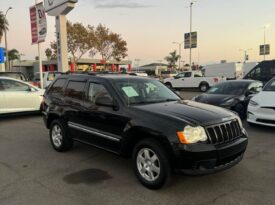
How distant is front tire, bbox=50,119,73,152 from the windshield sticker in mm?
1801

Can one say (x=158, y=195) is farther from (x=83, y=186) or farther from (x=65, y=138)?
(x=65, y=138)

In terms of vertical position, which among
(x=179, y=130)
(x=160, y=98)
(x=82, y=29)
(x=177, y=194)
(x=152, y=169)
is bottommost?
(x=177, y=194)

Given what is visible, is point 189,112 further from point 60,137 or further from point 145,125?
point 60,137

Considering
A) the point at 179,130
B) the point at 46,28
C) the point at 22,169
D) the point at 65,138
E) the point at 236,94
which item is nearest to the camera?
the point at 179,130

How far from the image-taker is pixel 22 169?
525 cm

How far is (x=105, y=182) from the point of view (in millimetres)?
4586

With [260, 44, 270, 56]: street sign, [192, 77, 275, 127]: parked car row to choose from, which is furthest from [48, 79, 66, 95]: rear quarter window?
[260, 44, 270, 56]: street sign

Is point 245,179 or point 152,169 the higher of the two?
point 152,169

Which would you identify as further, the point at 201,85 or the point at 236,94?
the point at 201,85

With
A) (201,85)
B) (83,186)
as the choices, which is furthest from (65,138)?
(201,85)

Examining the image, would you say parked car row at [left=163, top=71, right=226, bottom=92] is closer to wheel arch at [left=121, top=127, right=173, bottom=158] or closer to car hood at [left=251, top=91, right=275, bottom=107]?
car hood at [left=251, top=91, right=275, bottom=107]

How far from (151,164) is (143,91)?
1522mm

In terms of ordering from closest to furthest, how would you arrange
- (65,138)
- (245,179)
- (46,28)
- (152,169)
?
(152,169) → (245,179) → (65,138) → (46,28)

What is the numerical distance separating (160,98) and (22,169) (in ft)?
9.11
